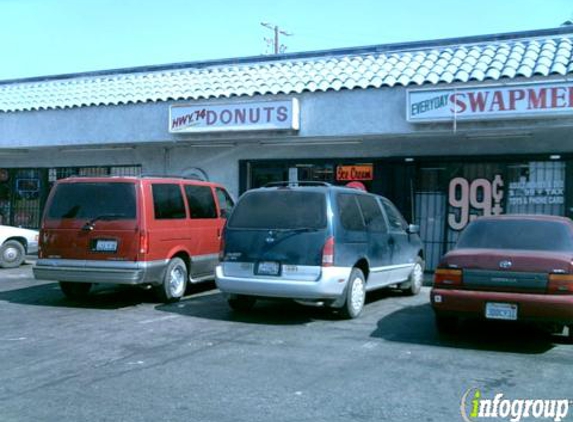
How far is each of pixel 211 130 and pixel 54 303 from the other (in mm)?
5641

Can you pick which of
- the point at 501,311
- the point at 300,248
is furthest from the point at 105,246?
the point at 501,311

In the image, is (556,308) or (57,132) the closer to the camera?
(556,308)

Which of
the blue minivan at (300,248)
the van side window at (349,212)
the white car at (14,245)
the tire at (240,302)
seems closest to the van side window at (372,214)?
the blue minivan at (300,248)

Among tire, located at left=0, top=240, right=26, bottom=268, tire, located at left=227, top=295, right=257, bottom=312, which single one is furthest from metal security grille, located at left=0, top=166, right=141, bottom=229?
tire, located at left=227, top=295, right=257, bottom=312

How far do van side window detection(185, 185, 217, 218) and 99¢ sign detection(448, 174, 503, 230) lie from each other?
205 inches

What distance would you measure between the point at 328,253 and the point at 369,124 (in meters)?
5.37

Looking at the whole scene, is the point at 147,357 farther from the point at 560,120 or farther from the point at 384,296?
the point at 560,120

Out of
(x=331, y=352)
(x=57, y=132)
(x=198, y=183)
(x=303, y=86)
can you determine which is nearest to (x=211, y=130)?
(x=303, y=86)

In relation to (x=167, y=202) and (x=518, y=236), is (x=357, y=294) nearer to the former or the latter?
(x=518, y=236)

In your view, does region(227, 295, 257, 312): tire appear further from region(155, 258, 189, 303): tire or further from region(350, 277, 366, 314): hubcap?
region(350, 277, 366, 314): hubcap

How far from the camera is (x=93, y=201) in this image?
1012 cm

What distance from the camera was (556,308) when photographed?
23.3ft

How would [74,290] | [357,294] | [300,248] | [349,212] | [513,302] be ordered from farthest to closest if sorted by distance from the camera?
[74,290] → [349,212] → [357,294] → [300,248] → [513,302]

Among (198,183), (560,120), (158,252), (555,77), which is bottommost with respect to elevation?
(158,252)
